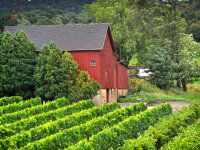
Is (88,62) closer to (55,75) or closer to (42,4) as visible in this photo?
(55,75)

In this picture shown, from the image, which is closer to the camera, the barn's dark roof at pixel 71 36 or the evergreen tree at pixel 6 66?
the evergreen tree at pixel 6 66

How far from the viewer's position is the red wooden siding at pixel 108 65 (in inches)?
1337

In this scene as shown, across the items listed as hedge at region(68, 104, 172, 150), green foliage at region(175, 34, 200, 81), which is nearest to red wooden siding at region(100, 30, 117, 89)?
green foliage at region(175, 34, 200, 81)

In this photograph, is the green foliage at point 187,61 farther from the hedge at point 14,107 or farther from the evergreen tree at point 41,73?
the hedge at point 14,107

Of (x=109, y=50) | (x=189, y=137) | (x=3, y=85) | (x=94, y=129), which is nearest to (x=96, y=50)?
(x=109, y=50)

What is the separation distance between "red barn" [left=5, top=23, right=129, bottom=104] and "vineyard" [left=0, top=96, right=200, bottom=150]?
9495 millimetres

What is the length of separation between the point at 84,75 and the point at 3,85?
867 cm

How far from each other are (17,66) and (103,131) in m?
18.8

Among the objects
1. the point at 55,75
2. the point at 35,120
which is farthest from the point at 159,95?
the point at 35,120

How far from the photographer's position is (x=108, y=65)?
36062 mm

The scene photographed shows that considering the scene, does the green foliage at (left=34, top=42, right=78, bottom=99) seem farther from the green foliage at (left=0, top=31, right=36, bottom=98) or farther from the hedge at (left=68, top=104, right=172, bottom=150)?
the hedge at (left=68, top=104, right=172, bottom=150)

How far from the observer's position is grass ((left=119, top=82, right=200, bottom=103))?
3716 centimetres

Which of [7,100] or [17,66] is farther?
[17,66]

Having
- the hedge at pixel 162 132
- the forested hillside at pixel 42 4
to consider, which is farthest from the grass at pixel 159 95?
the forested hillside at pixel 42 4
